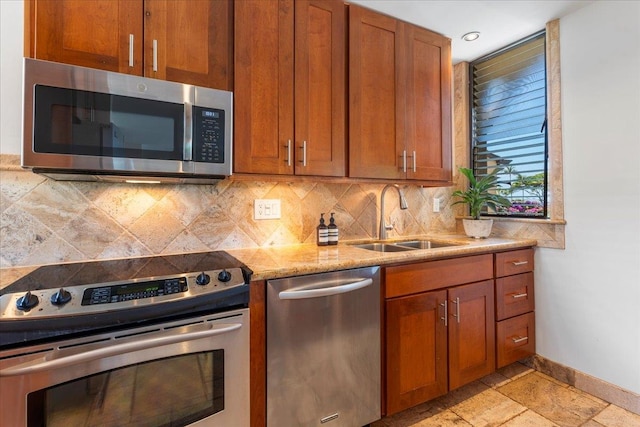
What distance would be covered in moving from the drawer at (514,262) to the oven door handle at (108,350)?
1.75 m

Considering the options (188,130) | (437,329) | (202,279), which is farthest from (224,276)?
(437,329)

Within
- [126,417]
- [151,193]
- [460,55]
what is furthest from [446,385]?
[460,55]

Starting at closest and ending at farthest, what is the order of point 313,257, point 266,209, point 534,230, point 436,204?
1. point 313,257
2. point 266,209
3. point 534,230
4. point 436,204

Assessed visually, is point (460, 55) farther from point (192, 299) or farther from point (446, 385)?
point (192, 299)

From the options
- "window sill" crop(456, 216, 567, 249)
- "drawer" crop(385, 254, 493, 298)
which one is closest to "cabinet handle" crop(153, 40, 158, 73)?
"drawer" crop(385, 254, 493, 298)

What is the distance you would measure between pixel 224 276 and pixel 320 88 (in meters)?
1.16

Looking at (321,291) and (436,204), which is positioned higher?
(436,204)

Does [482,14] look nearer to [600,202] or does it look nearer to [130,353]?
[600,202]

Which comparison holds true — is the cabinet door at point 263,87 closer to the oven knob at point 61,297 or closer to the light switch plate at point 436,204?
the oven knob at point 61,297

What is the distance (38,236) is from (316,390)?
147cm

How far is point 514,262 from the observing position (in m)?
2.10

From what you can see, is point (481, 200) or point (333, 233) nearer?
point (333, 233)

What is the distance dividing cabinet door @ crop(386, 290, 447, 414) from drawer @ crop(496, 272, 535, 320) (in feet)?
1.76

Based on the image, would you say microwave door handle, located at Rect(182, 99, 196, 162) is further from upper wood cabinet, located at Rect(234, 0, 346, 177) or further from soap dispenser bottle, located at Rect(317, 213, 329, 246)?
soap dispenser bottle, located at Rect(317, 213, 329, 246)
